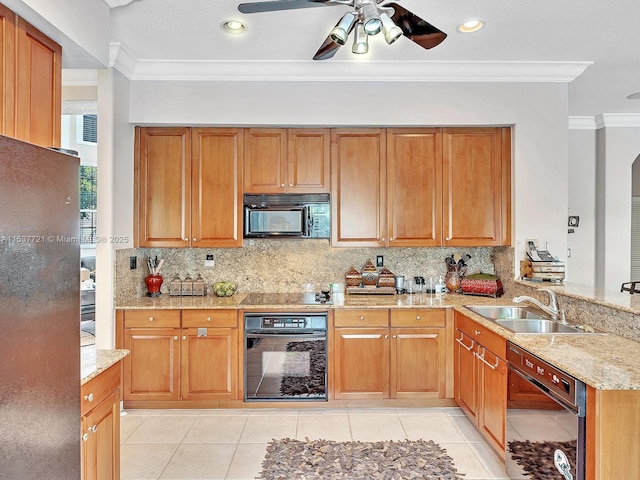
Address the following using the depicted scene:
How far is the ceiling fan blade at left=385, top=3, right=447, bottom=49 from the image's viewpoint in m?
1.98

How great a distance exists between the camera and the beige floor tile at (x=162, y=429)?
295 cm

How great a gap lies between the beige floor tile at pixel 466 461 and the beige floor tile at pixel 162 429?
1832mm

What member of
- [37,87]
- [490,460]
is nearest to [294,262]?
[490,460]

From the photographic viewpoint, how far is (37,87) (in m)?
1.83

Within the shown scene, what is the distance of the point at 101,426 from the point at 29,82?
148cm

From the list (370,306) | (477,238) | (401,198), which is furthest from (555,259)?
(370,306)

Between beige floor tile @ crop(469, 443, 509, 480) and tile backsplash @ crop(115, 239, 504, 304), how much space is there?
160cm

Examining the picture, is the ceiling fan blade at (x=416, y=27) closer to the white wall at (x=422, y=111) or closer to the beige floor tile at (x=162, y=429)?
the white wall at (x=422, y=111)

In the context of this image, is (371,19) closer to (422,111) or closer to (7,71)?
(7,71)

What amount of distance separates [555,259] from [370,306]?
157 cm

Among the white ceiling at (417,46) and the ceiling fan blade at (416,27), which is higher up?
the white ceiling at (417,46)

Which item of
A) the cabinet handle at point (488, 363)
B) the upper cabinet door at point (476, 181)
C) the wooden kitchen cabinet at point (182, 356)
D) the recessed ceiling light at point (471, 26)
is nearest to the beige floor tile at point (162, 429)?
the wooden kitchen cabinet at point (182, 356)

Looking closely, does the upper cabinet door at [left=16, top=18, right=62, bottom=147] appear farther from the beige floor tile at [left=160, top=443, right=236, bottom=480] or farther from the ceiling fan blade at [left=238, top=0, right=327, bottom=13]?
the beige floor tile at [left=160, top=443, right=236, bottom=480]

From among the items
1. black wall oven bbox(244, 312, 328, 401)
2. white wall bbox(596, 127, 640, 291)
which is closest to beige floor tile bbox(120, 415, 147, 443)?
black wall oven bbox(244, 312, 328, 401)
